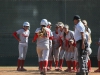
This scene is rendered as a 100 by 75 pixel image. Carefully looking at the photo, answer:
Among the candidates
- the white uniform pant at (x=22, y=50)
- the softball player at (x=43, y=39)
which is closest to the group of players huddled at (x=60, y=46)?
the white uniform pant at (x=22, y=50)

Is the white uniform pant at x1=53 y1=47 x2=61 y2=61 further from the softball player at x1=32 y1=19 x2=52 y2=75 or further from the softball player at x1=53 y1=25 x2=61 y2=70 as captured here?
the softball player at x1=32 y1=19 x2=52 y2=75

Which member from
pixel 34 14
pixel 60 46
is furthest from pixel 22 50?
pixel 34 14

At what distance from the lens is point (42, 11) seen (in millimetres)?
20984

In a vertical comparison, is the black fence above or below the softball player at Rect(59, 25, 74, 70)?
above

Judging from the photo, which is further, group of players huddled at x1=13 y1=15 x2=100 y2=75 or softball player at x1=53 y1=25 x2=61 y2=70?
softball player at x1=53 y1=25 x2=61 y2=70

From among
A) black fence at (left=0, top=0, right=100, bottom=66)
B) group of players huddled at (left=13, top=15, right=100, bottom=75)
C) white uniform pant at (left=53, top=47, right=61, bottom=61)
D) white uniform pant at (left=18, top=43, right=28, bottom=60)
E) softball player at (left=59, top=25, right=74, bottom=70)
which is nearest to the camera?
group of players huddled at (left=13, top=15, right=100, bottom=75)

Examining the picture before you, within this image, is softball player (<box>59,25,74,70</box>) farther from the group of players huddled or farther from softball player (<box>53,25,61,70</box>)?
softball player (<box>53,25,61,70</box>)

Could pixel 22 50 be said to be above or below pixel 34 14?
below

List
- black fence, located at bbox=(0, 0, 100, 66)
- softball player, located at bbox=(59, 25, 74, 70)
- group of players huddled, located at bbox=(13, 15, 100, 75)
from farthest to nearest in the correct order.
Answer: black fence, located at bbox=(0, 0, 100, 66), softball player, located at bbox=(59, 25, 74, 70), group of players huddled, located at bbox=(13, 15, 100, 75)

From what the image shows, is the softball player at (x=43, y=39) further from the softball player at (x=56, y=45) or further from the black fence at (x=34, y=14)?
the black fence at (x=34, y=14)

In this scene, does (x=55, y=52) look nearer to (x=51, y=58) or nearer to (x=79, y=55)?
(x=51, y=58)

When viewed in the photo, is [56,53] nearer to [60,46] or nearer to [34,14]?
[60,46]

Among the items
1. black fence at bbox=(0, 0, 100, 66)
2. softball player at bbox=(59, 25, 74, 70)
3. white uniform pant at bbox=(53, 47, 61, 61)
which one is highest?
black fence at bbox=(0, 0, 100, 66)

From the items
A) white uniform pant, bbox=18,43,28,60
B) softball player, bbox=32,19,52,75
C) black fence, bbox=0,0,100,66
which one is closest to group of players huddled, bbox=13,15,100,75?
white uniform pant, bbox=18,43,28,60
